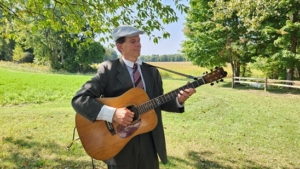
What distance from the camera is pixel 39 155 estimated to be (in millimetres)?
4652

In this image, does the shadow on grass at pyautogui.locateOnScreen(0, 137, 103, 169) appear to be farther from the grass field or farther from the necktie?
the necktie

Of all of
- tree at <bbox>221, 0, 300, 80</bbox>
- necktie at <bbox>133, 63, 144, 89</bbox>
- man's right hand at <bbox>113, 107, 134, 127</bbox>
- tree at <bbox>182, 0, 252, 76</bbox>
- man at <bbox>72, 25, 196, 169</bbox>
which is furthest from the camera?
tree at <bbox>182, 0, 252, 76</bbox>

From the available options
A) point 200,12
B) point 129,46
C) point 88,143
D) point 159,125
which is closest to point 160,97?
point 159,125

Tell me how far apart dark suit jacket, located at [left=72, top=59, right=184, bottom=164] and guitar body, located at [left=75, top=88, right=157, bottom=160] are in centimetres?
9

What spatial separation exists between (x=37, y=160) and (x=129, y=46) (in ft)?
11.2

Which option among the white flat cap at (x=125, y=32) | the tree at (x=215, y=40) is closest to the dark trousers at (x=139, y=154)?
the white flat cap at (x=125, y=32)

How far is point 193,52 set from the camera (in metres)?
23.2

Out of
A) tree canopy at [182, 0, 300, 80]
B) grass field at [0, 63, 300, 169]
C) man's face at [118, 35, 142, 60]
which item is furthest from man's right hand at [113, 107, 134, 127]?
tree canopy at [182, 0, 300, 80]

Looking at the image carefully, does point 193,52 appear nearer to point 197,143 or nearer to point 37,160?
point 197,143

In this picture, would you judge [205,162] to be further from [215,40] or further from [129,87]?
[215,40]

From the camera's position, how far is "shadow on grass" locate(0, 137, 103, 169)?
168 inches

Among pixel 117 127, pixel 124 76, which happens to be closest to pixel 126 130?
pixel 117 127

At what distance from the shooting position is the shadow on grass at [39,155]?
14.0 ft

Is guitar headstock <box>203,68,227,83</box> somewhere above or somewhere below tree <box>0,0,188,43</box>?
below
